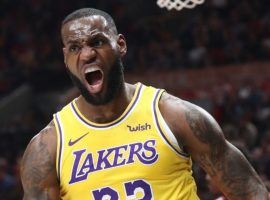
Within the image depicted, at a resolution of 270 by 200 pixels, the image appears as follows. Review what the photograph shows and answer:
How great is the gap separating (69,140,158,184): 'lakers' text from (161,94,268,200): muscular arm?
15 cm

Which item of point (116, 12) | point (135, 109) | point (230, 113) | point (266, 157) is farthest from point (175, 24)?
point (135, 109)

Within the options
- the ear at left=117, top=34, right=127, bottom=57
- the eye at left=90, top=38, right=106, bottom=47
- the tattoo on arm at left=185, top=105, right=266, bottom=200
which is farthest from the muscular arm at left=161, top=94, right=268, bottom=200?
the eye at left=90, top=38, right=106, bottom=47

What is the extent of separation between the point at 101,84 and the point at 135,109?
290mm

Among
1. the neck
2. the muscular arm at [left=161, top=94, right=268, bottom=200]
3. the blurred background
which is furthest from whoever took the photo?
the blurred background

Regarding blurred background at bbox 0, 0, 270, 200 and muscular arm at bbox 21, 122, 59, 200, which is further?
blurred background at bbox 0, 0, 270, 200

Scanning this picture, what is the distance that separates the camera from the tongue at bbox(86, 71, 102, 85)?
289 cm

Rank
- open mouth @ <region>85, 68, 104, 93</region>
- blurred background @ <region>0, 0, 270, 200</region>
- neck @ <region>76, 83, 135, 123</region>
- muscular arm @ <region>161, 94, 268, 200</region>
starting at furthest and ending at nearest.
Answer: blurred background @ <region>0, 0, 270, 200</region>, neck @ <region>76, 83, 135, 123</region>, muscular arm @ <region>161, 94, 268, 200</region>, open mouth @ <region>85, 68, 104, 93</region>

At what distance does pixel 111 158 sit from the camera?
2.98 m

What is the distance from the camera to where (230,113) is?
388 inches

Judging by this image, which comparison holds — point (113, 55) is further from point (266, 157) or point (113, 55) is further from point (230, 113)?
point (230, 113)

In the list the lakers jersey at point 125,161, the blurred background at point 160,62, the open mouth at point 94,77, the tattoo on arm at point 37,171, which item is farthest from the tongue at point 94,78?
the blurred background at point 160,62

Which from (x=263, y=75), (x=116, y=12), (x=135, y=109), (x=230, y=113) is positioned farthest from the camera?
(x=116, y=12)

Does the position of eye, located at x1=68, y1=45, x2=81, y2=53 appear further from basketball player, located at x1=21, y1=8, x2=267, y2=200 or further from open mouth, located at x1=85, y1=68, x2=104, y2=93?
open mouth, located at x1=85, y1=68, x2=104, y2=93

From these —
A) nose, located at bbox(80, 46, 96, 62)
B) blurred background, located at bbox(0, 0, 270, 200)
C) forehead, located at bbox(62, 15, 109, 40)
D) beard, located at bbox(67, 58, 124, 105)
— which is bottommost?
beard, located at bbox(67, 58, 124, 105)
